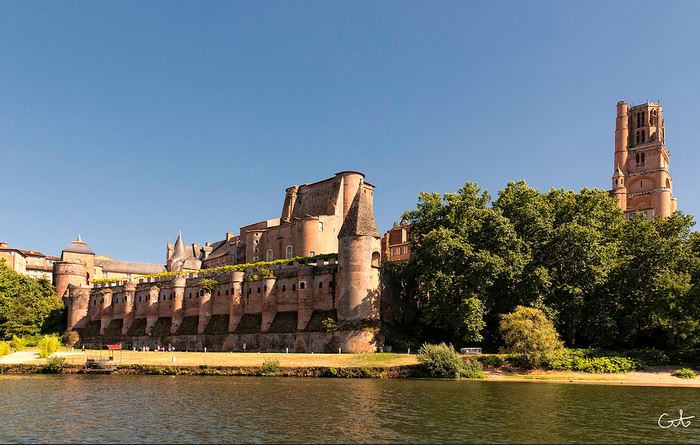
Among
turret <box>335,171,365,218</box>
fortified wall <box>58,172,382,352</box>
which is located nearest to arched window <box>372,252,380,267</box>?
fortified wall <box>58,172,382,352</box>

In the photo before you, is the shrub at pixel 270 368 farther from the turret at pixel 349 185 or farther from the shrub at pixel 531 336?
the turret at pixel 349 185

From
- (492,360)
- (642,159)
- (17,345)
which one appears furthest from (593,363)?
(642,159)

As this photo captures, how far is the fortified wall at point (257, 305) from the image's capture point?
5000 centimetres

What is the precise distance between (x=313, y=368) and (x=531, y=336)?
48.0 ft

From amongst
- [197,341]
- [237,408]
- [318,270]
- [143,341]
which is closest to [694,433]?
[237,408]

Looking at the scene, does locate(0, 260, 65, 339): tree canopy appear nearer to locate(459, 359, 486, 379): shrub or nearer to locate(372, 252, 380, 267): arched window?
locate(372, 252, 380, 267): arched window

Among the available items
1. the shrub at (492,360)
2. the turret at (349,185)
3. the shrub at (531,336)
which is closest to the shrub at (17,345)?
the turret at (349,185)

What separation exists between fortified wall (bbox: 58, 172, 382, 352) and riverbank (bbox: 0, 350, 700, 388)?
183 inches

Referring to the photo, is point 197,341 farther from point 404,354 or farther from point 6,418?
point 6,418

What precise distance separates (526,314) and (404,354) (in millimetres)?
9717

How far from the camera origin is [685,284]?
3944 centimetres

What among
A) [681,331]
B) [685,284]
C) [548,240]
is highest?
[548,240]

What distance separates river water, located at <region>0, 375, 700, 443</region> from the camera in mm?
20766

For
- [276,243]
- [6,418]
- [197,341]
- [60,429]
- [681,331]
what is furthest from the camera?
[276,243]
